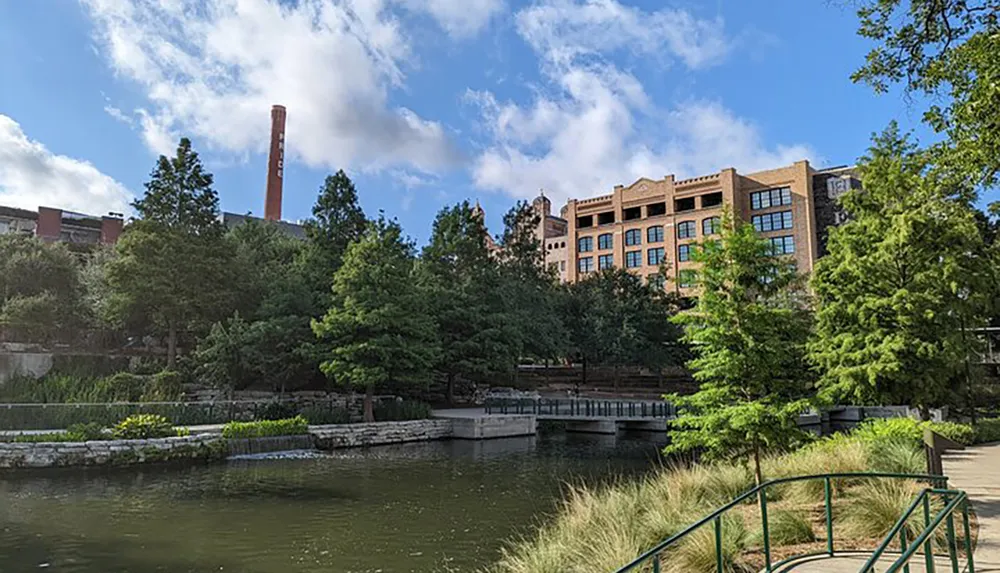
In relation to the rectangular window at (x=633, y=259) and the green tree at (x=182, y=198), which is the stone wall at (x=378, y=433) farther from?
the rectangular window at (x=633, y=259)

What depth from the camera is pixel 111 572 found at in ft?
32.9

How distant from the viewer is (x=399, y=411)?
30359 mm

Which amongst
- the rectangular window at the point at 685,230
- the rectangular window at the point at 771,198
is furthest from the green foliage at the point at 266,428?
the rectangular window at the point at 771,198

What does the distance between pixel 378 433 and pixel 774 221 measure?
58.5 metres

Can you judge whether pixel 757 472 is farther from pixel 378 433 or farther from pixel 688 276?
pixel 378 433

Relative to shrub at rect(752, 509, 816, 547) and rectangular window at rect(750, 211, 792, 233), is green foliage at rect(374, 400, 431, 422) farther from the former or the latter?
rectangular window at rect(750, 211, 792, 233)

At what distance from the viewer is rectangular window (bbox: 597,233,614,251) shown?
8412 centimetres

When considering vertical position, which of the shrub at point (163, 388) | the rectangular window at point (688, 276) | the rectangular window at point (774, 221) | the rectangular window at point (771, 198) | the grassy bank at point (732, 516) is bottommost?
the grassy bank at point (732, 516)

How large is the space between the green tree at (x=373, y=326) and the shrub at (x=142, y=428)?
6888 mm

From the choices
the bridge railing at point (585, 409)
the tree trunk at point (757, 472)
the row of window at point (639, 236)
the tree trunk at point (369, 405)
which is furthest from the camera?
the row of window at point (639, 236)

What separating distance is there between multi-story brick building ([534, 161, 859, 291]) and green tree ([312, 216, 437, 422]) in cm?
3753

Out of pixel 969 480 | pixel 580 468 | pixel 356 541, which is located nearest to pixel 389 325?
pixel 580 468

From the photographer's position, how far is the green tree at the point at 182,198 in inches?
1419

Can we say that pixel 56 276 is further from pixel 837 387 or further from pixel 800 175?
pixel 800 175
